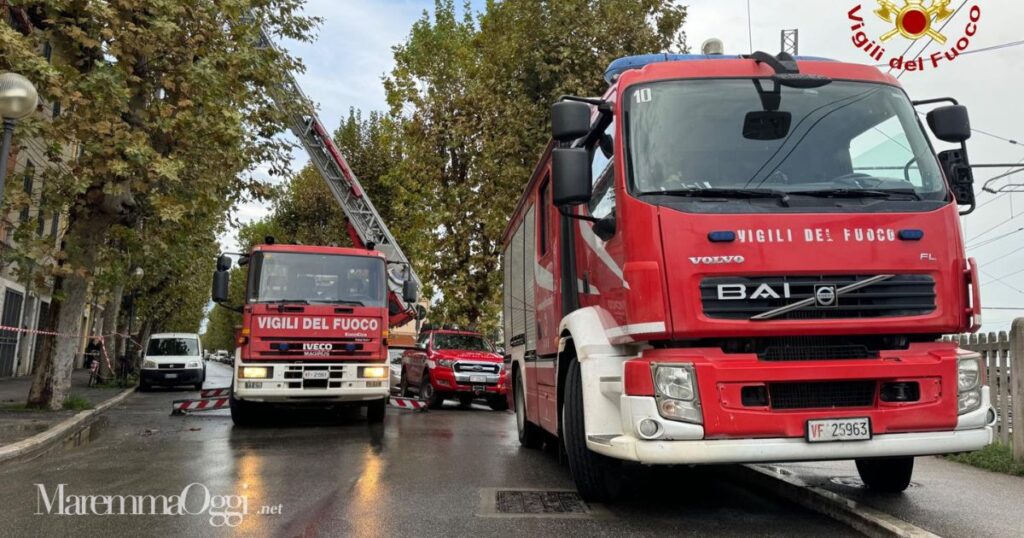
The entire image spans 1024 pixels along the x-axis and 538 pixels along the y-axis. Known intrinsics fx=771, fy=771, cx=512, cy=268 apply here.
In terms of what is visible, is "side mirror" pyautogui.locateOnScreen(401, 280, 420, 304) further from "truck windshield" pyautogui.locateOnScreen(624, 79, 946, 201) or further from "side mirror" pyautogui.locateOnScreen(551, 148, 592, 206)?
"truck windshield" pyautogui.locateOnScreen(624, 79, 946, 201)

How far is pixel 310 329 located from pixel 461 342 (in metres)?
6.37

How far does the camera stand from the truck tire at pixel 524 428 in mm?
9328

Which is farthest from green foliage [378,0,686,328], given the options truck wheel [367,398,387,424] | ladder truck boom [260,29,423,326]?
truck wheel [367,398,387,424]

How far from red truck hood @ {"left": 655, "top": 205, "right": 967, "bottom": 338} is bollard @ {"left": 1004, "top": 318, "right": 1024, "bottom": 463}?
3081mm

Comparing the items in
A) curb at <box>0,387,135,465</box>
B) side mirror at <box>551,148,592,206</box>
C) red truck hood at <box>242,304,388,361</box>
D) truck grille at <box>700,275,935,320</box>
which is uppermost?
side mirror at <box>551,148,592,206</box>

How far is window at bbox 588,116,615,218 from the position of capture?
5.39m

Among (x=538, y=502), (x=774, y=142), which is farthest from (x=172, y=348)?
(x=774, y=142)

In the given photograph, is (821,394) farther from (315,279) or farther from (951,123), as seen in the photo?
(315,279)

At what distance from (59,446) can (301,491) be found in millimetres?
5246

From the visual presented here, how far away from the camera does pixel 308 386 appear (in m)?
11.5

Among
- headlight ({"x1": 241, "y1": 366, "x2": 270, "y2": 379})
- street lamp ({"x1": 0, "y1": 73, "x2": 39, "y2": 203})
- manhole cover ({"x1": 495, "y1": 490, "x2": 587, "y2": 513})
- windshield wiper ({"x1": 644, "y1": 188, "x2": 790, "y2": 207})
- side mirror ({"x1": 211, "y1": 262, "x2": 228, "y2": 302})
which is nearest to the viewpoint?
windshield wiper ({"x1": 644, "y1": 188, "x2": 790, "y2": 207})

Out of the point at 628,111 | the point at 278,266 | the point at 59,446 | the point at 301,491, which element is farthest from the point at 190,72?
the point at 628,111

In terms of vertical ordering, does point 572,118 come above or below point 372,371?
above

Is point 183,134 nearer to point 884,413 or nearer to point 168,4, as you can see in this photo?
point 168,4
